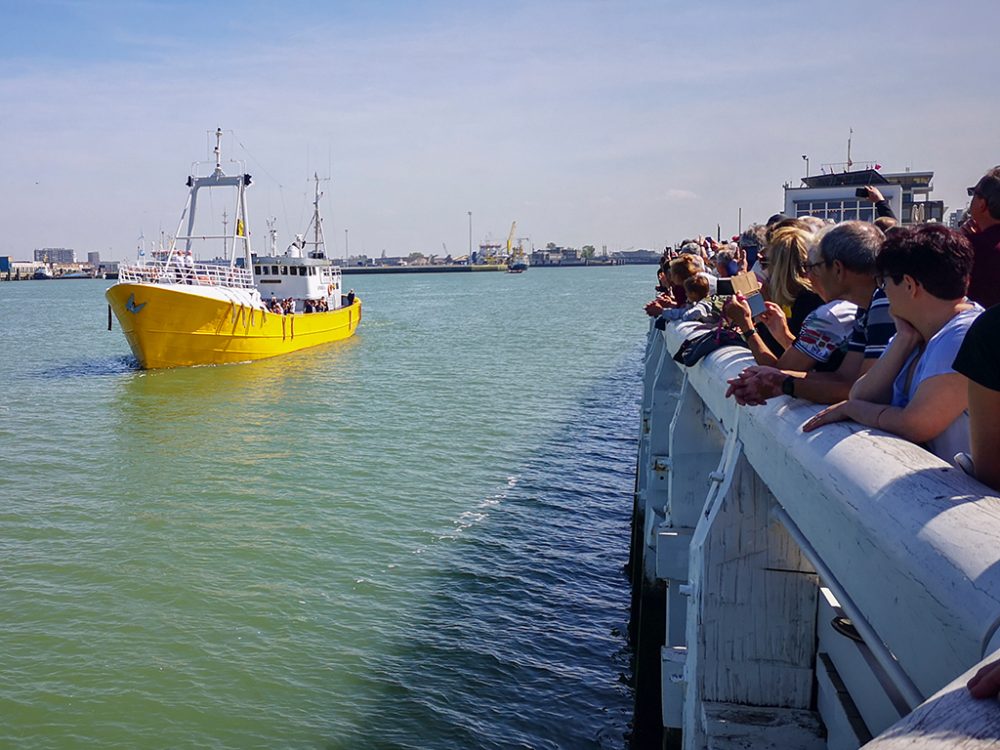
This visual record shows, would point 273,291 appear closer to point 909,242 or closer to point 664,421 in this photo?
point 664,421

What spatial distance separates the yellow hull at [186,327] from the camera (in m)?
28.5

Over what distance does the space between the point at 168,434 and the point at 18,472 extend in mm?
4131

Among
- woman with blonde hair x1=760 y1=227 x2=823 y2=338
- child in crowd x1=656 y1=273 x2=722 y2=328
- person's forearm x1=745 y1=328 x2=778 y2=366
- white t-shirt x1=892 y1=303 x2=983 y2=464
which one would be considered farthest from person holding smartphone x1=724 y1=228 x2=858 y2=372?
child in crowd x1=656 y1=273 x2=722 y2=328

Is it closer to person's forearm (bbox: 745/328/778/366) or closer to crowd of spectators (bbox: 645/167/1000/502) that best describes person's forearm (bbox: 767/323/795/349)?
crowd of spectators (bbox: 645/167/1000/502)

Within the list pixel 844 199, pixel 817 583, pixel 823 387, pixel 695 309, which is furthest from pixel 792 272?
pixel 844 199

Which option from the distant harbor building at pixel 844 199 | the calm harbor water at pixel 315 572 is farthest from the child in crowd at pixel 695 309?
the distant harbor building at pixel 844 199

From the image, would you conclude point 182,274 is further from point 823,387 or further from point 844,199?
point 823,387

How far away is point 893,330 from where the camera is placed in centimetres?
336

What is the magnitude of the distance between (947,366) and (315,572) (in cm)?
909

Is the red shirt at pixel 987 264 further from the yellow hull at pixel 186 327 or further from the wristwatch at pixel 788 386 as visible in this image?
the yellow hull at pixel 186 327

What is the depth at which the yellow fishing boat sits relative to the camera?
1130 inches

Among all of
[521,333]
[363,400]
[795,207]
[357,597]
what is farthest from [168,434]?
[521,333]

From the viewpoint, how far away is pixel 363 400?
23.8 metres

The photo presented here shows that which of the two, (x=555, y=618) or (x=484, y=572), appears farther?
(x=484, y=572)
